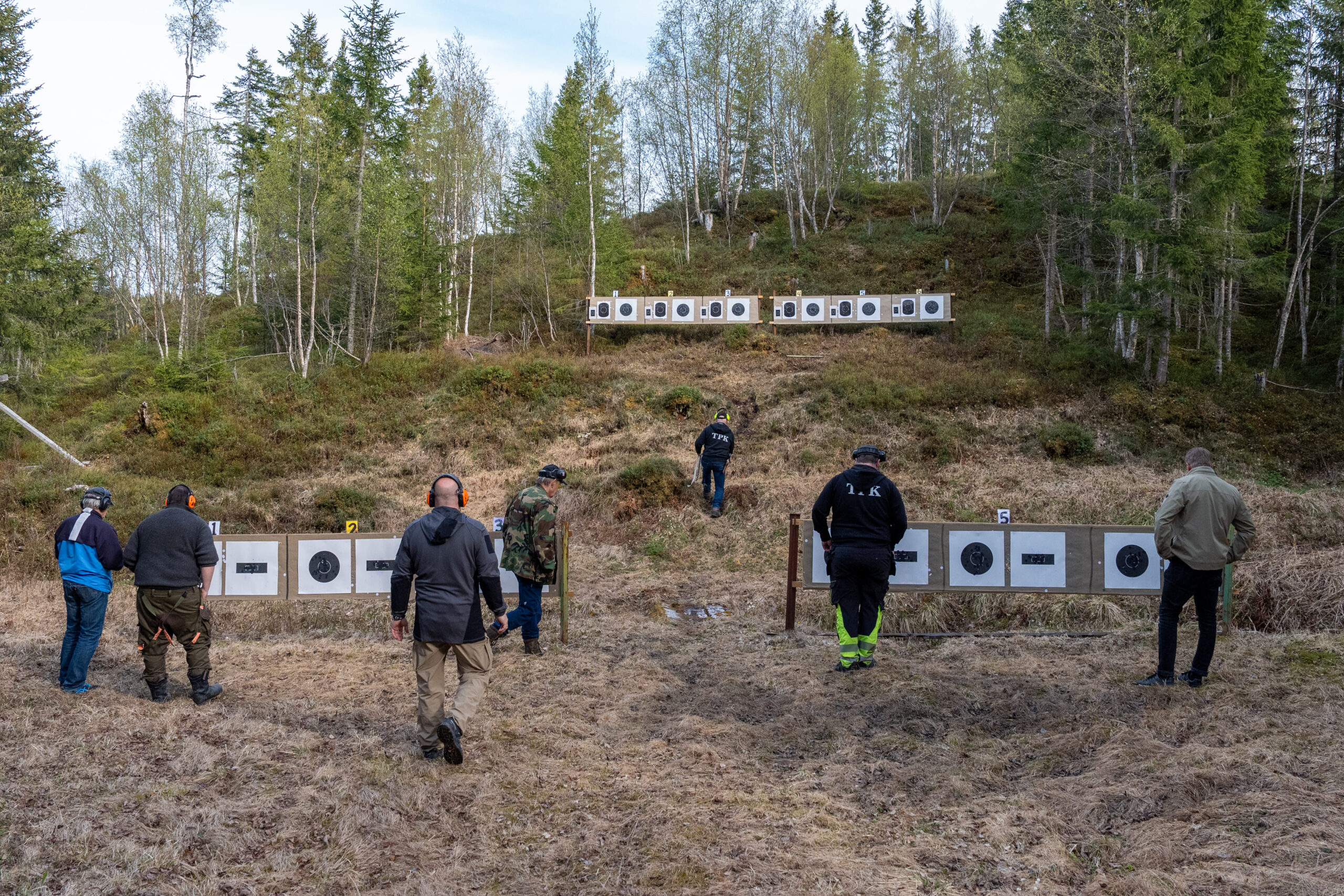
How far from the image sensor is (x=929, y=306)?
24.3 metres

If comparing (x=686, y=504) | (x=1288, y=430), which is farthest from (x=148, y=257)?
(x=1288, y=430)

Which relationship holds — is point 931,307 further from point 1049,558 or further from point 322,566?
point 322,566

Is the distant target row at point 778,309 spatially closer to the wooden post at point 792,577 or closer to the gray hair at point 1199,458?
the wooden post at point 792,577

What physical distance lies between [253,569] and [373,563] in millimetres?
1450

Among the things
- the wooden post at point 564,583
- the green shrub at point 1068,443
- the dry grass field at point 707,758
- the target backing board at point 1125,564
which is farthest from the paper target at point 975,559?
the green shrub at point 1068,443

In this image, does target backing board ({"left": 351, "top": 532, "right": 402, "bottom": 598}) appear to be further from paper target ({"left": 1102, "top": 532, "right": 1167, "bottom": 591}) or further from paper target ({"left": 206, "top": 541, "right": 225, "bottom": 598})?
paper target ({"left": 1102, "top": 532, "right": 1167, "bottom": 591})

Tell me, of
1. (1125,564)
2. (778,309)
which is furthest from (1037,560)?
(778,309)

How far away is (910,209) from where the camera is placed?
3628cm

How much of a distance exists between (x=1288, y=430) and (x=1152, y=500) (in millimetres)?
6588

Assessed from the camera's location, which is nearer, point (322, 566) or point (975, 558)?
point (975, 558)

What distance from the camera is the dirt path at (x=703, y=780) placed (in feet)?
11.4

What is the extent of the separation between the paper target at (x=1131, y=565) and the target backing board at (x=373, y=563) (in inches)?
311

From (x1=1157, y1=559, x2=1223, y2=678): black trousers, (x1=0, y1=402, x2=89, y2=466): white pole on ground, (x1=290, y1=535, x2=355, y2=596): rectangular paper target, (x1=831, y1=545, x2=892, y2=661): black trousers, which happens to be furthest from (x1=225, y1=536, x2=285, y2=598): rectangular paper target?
(x1=0, y1=402, x2=89, y2=466): white pole on ground

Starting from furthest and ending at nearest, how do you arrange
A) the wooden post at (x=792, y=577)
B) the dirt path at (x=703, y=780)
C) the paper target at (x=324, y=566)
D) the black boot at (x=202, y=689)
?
the paper target at (x=324, y=566)
the wooden post at (x=792, y=577)
the black boot at (x=202, y=689)
the dirt path at (x=703, y=780)
